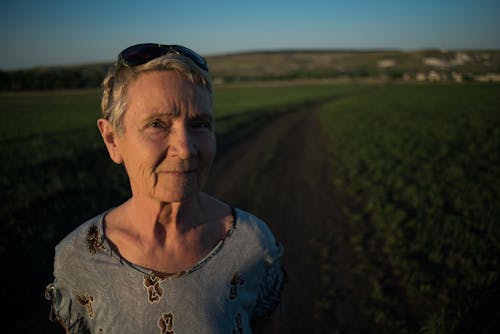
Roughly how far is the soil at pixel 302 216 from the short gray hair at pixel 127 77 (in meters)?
3.55

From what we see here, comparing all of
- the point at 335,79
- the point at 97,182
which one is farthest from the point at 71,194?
the point at 335,79

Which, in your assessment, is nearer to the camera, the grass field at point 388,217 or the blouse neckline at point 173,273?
the blouse neckline at point 173,273

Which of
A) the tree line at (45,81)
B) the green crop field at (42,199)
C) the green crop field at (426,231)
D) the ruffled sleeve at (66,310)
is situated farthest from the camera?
the tree line at (45,81)

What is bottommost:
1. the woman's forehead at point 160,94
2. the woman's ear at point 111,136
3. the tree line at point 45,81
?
the woman's ear at point 111,136

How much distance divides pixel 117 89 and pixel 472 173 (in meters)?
11.0

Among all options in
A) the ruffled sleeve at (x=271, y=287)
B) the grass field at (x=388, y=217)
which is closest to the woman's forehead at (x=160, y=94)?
the ruffled sleeve at (x=271, y=287)

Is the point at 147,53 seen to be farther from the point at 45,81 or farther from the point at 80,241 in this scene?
the point at 45,81

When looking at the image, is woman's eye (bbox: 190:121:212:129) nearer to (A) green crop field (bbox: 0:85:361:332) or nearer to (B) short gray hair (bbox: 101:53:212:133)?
(B) short gray hair (bbox: 101:53:212:133)

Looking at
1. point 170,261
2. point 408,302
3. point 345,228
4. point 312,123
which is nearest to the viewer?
point 170,261

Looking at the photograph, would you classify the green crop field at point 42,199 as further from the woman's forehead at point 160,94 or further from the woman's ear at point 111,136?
the woman's forehead at point 160,94

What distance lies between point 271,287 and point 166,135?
932mm

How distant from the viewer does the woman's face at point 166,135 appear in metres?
1.11

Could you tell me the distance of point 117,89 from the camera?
3.81ft

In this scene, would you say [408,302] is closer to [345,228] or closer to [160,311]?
[345,228]
